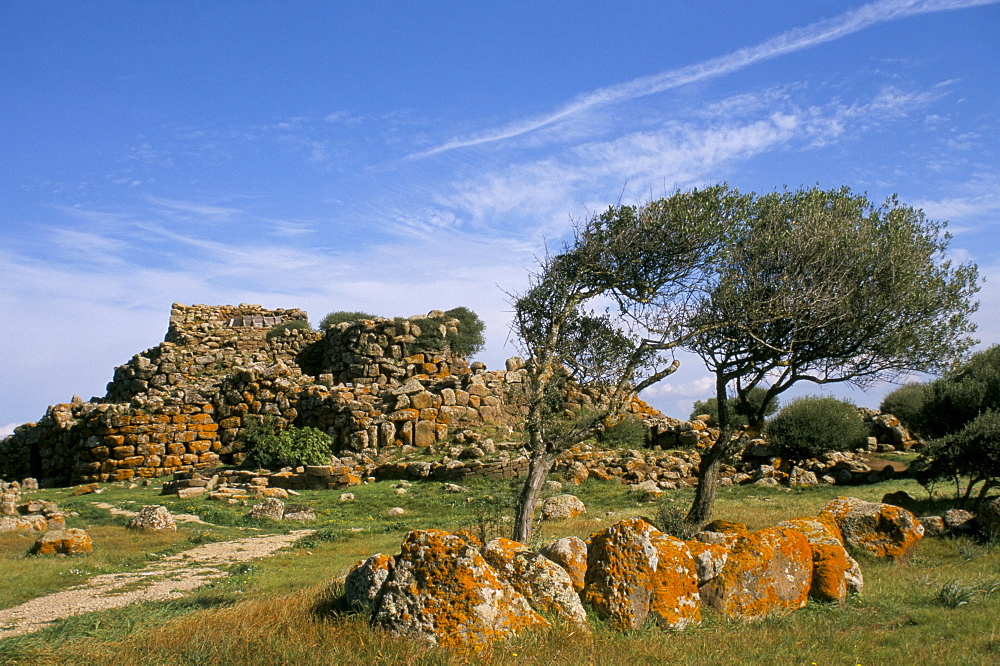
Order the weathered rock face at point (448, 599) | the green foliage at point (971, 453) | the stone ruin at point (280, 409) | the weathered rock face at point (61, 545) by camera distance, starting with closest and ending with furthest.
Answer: the weathered rock face at point (448, 599) → the weathered rock face at point (61, 545) → the green foliage at point (971, 453) → the stone ruin at point (280, 409)

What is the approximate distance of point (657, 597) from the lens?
785cm

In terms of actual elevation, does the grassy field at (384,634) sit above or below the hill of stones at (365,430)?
below

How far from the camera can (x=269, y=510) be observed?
1825cm

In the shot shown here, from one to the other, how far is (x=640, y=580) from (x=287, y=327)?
3957 cm

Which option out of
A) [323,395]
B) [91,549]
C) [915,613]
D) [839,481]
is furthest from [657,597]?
[323,395]

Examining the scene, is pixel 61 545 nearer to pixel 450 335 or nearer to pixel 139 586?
pixel 139 586

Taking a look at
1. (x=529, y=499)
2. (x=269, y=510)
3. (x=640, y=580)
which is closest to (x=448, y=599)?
(x=640, y=580)

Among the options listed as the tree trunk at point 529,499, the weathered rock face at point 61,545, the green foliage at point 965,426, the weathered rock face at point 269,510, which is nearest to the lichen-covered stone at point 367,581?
the tree trunk at point 529,499

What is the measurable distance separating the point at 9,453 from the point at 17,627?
98.5ft

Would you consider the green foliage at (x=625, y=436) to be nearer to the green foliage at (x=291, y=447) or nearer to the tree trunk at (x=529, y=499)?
the green foliage at (x=291, y=447)

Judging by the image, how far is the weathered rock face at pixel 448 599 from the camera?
22.4 feet

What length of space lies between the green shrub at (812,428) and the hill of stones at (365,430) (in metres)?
0.76

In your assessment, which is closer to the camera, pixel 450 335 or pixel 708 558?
pixel 708 558

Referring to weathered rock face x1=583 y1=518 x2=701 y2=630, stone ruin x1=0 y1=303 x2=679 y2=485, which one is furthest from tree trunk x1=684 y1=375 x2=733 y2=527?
stone ruin x1=0 y1=303 x2=679 y2=485
